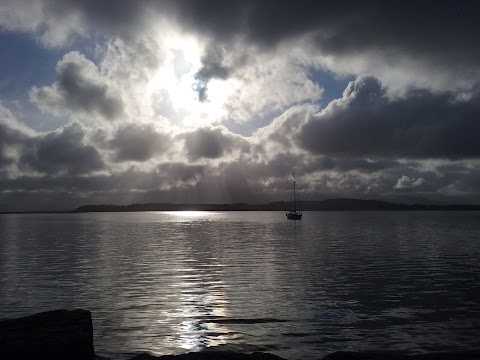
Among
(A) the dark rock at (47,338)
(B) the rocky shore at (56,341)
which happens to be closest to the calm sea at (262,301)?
(B) the rocky shore at (56,341)

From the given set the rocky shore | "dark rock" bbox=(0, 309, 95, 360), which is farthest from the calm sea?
"dark rock" bbox=(0, 309, 95, 360)

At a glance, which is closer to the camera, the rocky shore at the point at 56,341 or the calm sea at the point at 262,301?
the rocky shore at the point at 56,341

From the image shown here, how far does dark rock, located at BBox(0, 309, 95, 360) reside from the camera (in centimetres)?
1533

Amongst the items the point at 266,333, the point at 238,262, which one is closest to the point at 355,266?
the point at 238,262

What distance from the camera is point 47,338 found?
1567 cm

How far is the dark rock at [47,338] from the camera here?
603 inches

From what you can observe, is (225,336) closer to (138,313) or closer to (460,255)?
(138,313)

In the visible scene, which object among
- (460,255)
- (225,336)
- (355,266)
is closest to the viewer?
(225,336)

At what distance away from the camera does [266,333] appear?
24.8 metres

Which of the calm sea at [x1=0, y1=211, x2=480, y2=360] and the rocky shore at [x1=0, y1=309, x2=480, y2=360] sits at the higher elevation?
the rocky shore at [x1=0, y1=309, x2=480, y2=360]

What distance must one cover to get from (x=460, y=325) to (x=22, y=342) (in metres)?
23.8

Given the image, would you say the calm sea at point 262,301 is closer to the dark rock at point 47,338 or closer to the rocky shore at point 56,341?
the rocky shore at point 56,341

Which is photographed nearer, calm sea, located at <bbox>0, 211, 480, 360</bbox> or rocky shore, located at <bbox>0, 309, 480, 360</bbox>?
rocky shore, located at <bbox>0, 309, 480, 360</bbox>

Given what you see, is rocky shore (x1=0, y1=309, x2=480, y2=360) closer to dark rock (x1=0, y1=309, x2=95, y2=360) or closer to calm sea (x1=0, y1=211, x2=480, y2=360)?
dark rock (x1=0, y1=309, x2=95, y2=360)
